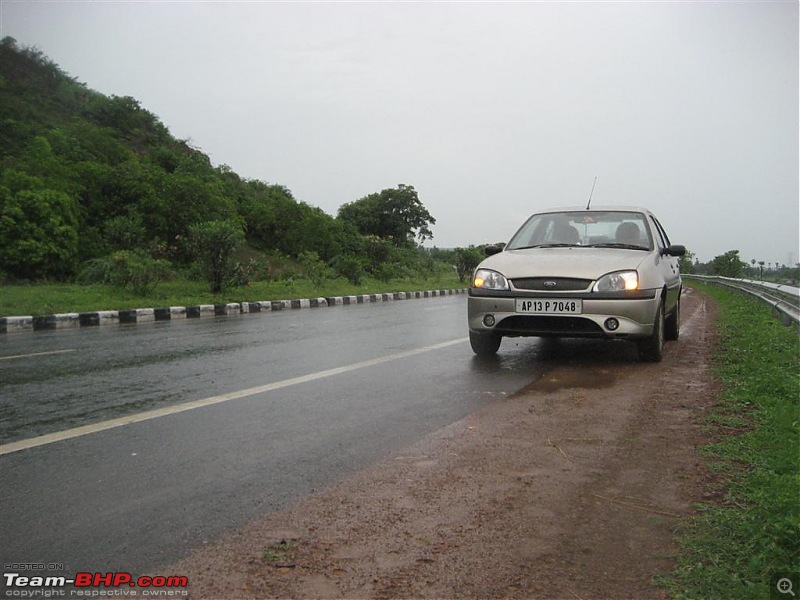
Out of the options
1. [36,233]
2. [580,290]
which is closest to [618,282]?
[580,290]

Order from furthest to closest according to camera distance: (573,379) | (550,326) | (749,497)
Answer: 1. (550,326)
2. (573,379)
3. (749,497)

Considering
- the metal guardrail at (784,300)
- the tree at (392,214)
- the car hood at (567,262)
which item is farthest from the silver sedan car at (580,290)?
the tree at (392,214)

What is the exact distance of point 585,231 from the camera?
7160 millimetres

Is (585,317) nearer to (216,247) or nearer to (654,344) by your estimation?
(654,344)

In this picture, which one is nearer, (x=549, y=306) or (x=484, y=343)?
(x=549, y=306)

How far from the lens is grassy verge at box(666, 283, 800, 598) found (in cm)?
207

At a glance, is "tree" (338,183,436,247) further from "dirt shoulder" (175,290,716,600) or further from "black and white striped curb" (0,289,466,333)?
"dirt shoulder" (175,290,716,600)

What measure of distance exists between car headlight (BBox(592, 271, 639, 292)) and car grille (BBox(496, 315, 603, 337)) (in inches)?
12.9

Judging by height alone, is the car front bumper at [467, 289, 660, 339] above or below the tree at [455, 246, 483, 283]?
below

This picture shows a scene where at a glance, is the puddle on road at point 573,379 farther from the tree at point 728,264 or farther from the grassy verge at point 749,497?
the tree at point 728,264

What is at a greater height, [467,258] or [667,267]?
[467,258]

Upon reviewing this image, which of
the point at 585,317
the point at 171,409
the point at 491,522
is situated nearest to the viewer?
the point at 491,522

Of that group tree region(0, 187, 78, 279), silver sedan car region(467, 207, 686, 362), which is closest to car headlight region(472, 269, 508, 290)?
silver sedan car region(467, 207, 686, 362)

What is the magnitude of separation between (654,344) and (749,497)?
3.73 m
